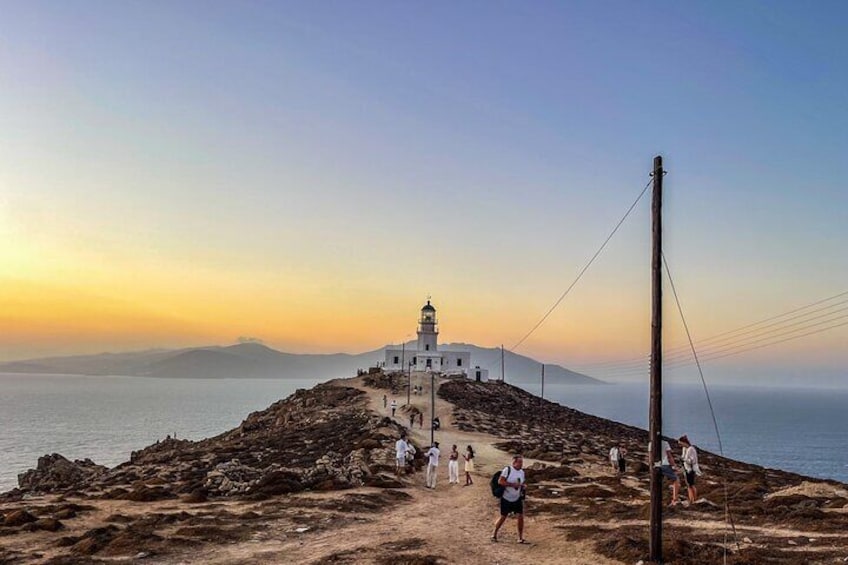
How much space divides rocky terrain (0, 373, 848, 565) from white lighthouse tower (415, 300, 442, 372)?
58.4 meters

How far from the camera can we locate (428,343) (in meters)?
95.6

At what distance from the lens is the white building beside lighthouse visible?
9269 centimetres

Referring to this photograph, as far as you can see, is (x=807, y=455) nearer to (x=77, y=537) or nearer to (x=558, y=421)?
(x=558, y=421)

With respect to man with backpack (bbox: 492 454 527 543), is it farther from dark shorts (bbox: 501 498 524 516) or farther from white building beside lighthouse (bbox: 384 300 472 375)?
white building beside lighthouse (bbox: 384 300 472 375)

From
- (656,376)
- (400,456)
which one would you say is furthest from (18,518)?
(656,376)

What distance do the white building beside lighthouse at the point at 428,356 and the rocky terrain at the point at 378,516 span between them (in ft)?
192

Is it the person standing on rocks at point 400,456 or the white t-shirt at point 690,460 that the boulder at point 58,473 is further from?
the white t-shirt at point 690,460

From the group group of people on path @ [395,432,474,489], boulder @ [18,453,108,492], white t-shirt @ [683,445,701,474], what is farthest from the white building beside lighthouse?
white t-shirt @ [683,445,701,474]

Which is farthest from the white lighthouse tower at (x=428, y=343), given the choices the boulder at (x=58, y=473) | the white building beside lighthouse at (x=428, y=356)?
the boulder at (x=58, y=473)

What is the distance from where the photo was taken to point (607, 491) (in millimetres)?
21984

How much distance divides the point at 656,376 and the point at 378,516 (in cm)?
1000

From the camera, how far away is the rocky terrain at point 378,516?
13680mm

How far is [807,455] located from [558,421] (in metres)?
67.3

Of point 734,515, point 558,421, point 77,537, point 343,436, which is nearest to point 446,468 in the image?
point 343,436
